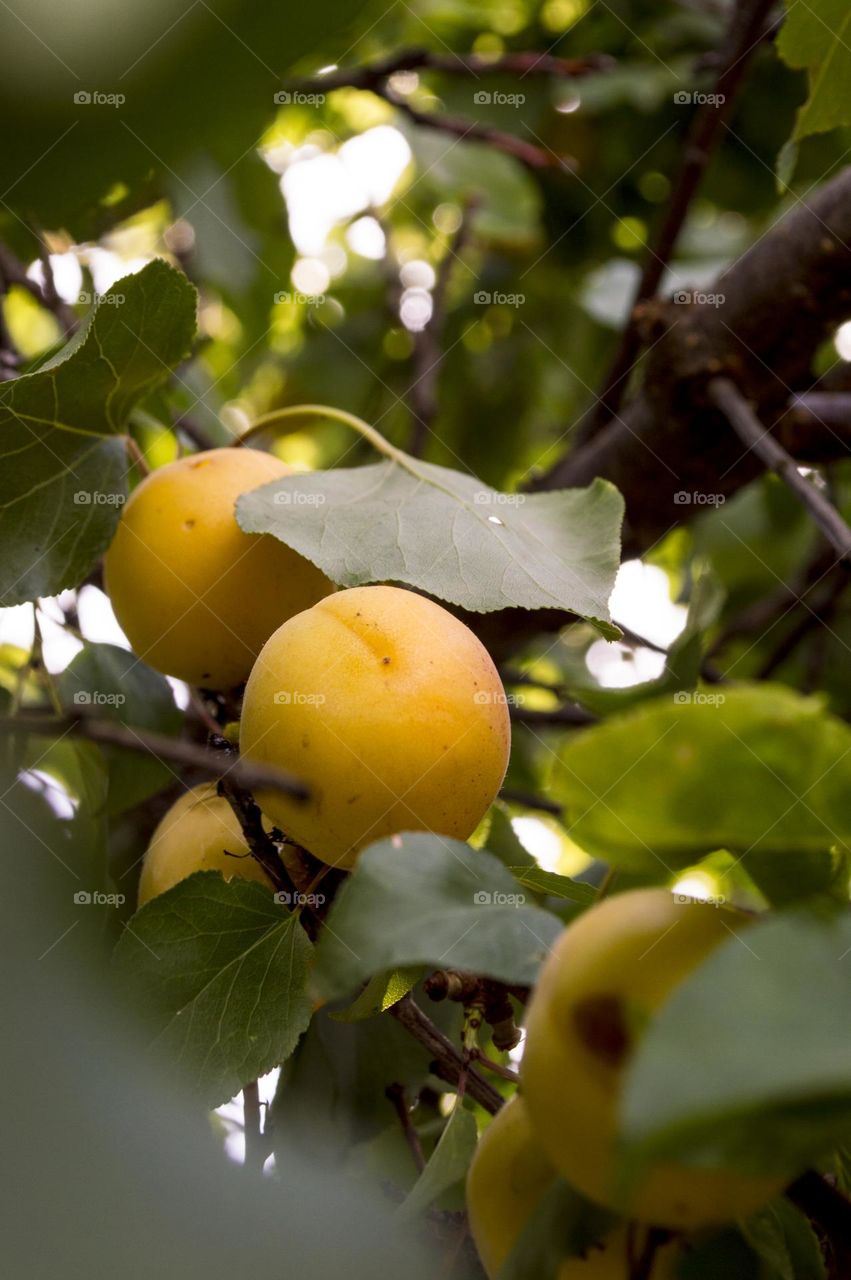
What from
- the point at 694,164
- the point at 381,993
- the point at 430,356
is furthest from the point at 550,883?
the point at 430,356

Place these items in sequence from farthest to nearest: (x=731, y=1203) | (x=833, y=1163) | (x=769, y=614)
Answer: (x=769, y=614)
(x=833, y=1163)
(x=731, y=1203)

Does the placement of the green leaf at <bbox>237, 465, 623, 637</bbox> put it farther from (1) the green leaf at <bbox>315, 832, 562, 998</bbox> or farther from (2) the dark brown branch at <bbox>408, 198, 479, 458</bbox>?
(2) the dark brown branch at <bbox>408, 198, 479, 458</bbox>

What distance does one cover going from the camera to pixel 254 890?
79 cm

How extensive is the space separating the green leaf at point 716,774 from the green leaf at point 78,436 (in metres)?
0.62

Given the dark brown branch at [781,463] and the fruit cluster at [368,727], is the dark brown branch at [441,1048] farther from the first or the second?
the dark brown branch at [781,463]

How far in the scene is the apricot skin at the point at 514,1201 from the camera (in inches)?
23.5

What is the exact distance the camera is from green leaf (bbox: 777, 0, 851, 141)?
1.08 metres

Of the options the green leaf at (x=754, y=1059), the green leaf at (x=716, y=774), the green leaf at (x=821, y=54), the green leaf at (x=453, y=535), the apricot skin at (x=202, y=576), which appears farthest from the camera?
the green leaf at (x=821, y=54)

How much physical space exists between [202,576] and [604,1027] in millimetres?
543

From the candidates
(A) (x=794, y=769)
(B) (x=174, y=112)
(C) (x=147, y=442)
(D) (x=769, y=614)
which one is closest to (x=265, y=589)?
(B) (x=174, y=112)

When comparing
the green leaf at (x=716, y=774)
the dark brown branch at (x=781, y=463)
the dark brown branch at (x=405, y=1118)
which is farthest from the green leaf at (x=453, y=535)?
the dark brown branch at (x=405, y=1118)

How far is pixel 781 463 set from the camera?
3.49 feet

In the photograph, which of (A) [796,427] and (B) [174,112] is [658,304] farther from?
(B) [174,112]

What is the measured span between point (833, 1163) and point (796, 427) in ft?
3.37
